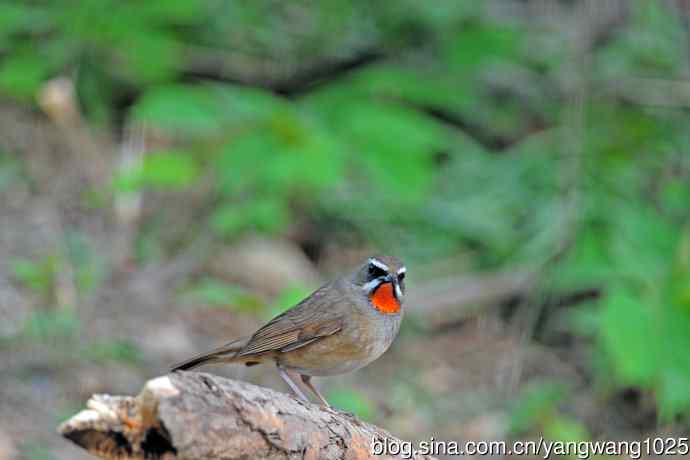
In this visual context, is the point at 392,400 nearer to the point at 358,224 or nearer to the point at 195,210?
the point at 358,224

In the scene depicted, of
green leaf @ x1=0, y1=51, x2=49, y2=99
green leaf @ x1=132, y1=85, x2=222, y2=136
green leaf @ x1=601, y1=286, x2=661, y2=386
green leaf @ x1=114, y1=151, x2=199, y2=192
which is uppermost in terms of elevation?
green leaf @ x1=0, y1=51, x2=49, y2=99

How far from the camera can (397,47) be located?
8695 mm

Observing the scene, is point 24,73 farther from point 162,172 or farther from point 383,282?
point 383,282

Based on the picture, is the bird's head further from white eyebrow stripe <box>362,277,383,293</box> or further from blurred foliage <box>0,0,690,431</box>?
blurred foliage <box>0,0,690,431</box>

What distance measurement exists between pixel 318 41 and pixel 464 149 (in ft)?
5.37

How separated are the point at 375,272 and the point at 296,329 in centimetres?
48

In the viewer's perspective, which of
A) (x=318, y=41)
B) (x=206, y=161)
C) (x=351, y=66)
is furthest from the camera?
(x=318, y=41)

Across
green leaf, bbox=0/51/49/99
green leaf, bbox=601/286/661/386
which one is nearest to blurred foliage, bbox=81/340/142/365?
green leaf, bbox=0/51/49/99

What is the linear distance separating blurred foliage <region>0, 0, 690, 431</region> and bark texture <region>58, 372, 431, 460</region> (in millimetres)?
2586

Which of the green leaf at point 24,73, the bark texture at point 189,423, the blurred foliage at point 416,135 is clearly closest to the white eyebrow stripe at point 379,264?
the blurred foliage at point 416,135

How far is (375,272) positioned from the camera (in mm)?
4969

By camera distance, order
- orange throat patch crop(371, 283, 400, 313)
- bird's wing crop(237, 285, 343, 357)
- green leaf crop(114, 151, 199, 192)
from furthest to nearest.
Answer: green leaf crop(114, 151, 199, 192)
orange throat patch crop(371, 283, 400, 313)
bird's wing crop(237, 285, 343, 357)

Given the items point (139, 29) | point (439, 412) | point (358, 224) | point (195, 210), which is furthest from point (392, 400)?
point (139, 29)

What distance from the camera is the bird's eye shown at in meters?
4.95
